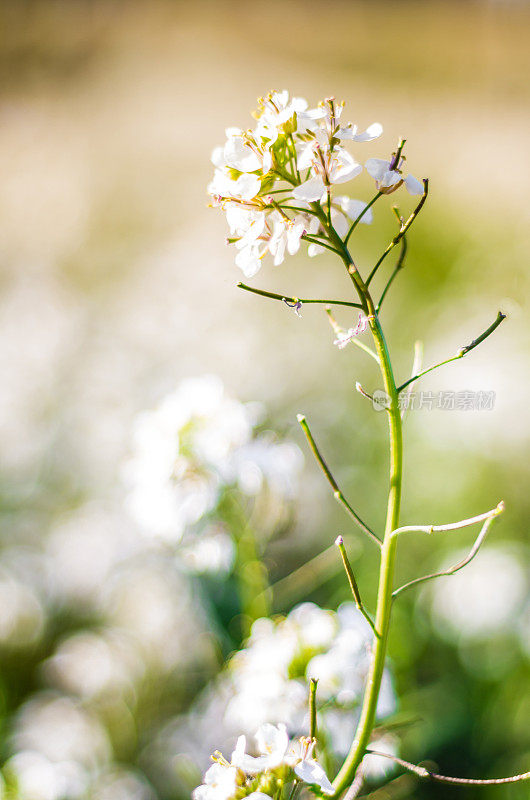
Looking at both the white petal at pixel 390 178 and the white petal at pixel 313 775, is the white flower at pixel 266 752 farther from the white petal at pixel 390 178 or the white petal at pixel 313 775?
the white petal at pixel 390 178

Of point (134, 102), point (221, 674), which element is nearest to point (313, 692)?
point (221, 674)

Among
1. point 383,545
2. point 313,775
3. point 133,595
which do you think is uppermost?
point 133,595

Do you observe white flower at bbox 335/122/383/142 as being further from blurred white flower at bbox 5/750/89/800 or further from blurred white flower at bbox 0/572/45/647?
blurred white flower at bbox 0/572/45/647

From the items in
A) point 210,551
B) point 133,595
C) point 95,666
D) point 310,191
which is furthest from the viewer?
point 133,595

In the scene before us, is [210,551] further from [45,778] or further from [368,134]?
[368,134]

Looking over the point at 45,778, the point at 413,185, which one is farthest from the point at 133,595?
the point at 413,185

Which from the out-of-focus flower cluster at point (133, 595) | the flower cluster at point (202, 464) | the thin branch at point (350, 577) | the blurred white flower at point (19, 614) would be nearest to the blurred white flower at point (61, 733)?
the out-of-focus flower cluster at point (133, 595)

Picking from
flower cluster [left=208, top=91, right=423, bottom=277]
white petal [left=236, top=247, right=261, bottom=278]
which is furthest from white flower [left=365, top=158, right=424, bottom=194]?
white petal [left=236, top=247, right=261, bottom=278]
